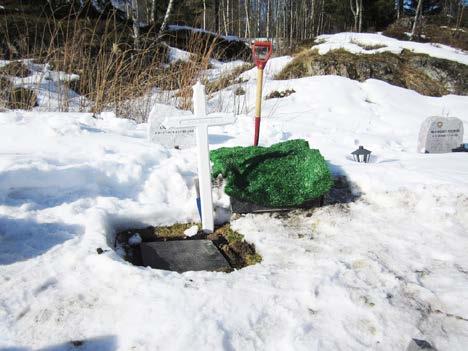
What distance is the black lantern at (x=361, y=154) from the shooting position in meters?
3.24

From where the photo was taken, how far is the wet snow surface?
1227mm

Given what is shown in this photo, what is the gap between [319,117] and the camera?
588 cm

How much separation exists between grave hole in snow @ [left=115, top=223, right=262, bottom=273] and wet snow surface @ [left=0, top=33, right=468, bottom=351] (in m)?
0.07

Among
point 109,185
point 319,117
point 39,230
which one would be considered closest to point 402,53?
point 319,117

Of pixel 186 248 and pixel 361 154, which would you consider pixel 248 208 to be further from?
pixel 361 154

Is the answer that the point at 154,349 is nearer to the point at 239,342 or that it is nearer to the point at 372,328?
the point at 239,342

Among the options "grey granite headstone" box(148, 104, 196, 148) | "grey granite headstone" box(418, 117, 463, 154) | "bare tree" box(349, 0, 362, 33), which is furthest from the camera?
"bare tree" box(349, 0, 362, 33)

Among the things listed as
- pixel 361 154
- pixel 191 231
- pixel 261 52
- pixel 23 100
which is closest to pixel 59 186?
pixel 191 231

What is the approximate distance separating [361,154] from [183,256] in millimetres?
2033

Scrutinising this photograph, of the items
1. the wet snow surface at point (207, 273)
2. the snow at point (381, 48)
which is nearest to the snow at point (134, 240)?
the wet snow surface at point (207, 273)

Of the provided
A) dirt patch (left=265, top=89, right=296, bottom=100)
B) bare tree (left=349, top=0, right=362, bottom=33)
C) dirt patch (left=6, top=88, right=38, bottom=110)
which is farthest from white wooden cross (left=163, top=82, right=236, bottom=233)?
bare tree (left=349, top=0, right=362, bottom=33)

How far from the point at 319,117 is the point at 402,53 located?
19.0 feet

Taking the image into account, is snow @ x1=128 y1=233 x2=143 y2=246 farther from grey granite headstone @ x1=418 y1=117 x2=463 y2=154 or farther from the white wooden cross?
grey granite headstone @ x1=418 y1=117 x2=463 y2=154

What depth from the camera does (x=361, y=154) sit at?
3262 mm
